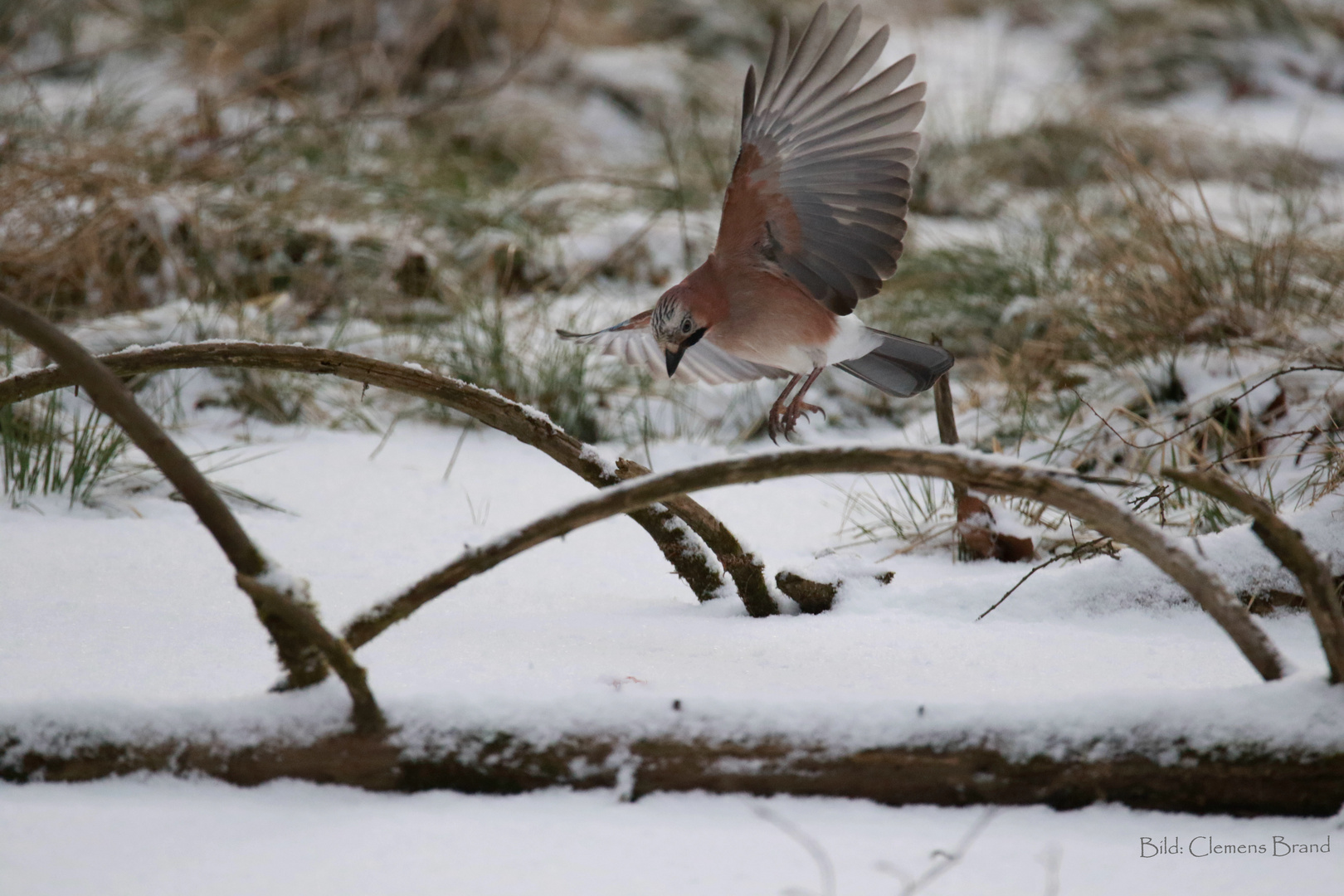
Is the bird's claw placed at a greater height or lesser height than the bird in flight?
lesser

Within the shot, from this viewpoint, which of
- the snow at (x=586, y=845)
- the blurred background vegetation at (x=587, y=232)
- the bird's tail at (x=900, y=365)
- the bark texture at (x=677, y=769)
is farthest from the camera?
the blurred background vegetation at (x=587, y=232)

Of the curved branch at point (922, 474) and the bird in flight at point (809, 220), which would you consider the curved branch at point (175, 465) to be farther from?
the bird in flight at point (809, 220)

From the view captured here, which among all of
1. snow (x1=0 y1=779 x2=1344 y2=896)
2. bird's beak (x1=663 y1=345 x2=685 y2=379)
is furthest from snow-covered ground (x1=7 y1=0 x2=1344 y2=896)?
bird's beak (x1=663 y1=345 x2=685 y2=379)

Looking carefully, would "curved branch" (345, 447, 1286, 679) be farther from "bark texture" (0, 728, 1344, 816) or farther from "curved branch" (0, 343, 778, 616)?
"curved branch" (0, 343, 778, 616)

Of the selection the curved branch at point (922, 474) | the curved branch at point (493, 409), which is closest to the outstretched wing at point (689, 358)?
the curved branch at point (493, 409)

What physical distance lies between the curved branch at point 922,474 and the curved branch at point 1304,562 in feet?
0.18

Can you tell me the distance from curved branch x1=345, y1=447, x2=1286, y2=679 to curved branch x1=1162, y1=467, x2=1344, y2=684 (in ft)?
0.18

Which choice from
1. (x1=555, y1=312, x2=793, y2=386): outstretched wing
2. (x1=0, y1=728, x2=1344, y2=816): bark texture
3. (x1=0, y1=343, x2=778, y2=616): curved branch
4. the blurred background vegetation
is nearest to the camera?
(x1=0, y1=728, x2=1344, y2=816): bark texture

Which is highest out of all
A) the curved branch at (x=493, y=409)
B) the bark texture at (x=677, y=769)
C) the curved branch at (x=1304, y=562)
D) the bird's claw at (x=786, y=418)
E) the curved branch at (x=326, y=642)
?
the bird's claw at (x=786, y=418)

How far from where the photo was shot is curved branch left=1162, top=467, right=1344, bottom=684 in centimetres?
104

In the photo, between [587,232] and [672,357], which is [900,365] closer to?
[672,357]

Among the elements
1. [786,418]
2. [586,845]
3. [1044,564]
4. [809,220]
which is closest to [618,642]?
[586,845]

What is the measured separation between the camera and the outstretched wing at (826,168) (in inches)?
73.4

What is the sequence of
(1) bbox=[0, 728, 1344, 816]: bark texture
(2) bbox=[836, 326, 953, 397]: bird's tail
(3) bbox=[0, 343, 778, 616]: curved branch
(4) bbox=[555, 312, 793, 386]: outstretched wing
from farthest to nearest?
(4) bbox=[555, 312, 793, 386]: outstretched wing
(2) bbox=[836, 326, 953, 397]: bird's tail
(3) bbox=[0, 343, 778, 616]: curved branch
(1) bbox=[0, 728, 1344, 816]: bark texture
